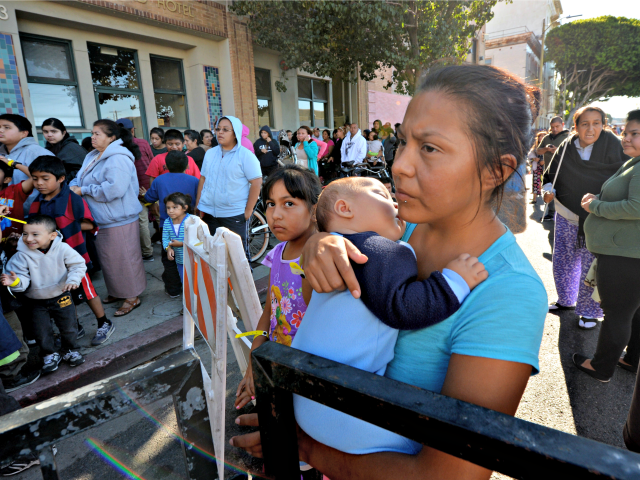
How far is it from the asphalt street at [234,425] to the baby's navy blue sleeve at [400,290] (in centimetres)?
179

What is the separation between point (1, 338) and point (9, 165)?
1.99 metres

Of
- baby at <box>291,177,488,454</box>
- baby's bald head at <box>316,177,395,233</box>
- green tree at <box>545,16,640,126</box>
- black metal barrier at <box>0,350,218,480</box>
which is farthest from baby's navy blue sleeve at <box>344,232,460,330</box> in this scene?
green tree at <box>545,16,640,126</box>

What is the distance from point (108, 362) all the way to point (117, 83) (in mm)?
8300

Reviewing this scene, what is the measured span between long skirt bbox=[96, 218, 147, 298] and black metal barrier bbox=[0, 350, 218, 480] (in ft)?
11.2

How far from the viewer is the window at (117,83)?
29.6ft

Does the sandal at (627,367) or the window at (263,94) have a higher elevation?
the window at (263,94)

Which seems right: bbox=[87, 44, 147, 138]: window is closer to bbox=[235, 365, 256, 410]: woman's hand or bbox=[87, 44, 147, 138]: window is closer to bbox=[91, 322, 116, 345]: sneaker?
bbox=[91, 322, 116, 345]: sneaker

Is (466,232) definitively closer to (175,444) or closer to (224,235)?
(224,235)

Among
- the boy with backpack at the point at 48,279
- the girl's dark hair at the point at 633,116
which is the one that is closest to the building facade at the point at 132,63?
the boy with backpack at the point at 48,279

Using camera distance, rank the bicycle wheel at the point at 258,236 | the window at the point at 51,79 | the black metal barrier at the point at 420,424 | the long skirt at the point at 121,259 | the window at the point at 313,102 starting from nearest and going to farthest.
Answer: the black metal barrier at the point at 420,424, the long skirt at the point at 121,259, the bicycle wheel at the point at 258,236, the window at the point at 51,79, the window at the point at 313,102

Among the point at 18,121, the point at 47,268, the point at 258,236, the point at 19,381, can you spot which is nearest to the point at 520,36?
the point at 258,236

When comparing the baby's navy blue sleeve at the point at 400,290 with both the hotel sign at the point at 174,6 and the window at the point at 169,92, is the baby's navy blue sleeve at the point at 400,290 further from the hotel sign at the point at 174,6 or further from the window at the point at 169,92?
the window at the point at 169,92

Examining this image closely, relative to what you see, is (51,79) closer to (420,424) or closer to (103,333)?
(103,333)

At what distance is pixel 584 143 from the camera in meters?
3.77
